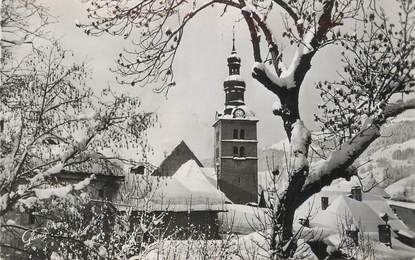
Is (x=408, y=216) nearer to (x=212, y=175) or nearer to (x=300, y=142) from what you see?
(x=300, y=142)

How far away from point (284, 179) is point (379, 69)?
1.28 meters

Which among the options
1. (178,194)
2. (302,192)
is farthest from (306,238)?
(178,194)

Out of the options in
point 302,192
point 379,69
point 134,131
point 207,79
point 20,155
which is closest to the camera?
point 302,192

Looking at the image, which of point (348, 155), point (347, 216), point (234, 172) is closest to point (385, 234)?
point (347, 216)

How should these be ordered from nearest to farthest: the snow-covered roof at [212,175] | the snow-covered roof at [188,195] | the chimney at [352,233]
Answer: the chimney at [352,233] < the snow-covered roof at [188,195] < the snow-covered roof at [212,175]

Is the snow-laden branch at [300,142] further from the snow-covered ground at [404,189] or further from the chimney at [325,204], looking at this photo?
the chimney at [325,204]

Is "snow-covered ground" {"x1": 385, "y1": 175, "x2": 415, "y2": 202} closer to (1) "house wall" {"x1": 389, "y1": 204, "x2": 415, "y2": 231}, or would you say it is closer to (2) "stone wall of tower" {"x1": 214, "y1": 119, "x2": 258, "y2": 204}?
(1) "house wall" {"x1": 389, "y1": 204, "x2": 415, "y2": 231}

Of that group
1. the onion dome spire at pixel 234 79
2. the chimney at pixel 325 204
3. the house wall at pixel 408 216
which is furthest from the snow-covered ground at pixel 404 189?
the onion dome spire at pixel 234 79

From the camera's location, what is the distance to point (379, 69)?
4.02 metres

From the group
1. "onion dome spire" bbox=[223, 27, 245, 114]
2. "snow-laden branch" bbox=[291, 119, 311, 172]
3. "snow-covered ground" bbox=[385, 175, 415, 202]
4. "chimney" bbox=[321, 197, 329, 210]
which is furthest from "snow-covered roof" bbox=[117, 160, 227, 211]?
"snow-laden branch" bbox=[291, 119, 311, 172]

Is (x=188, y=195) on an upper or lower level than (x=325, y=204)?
upper

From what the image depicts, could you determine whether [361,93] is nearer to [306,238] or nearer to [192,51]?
[306,238]

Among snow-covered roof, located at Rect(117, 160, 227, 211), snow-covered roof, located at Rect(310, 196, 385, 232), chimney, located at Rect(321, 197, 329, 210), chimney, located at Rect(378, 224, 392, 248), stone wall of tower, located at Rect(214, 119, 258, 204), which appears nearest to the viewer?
snow-covered roof, located at Rect(310, 196, 385, 232)

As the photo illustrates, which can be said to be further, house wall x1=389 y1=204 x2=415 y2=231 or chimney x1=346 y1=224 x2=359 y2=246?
chimney x1=346 y1=224 x2=359 y2=246
